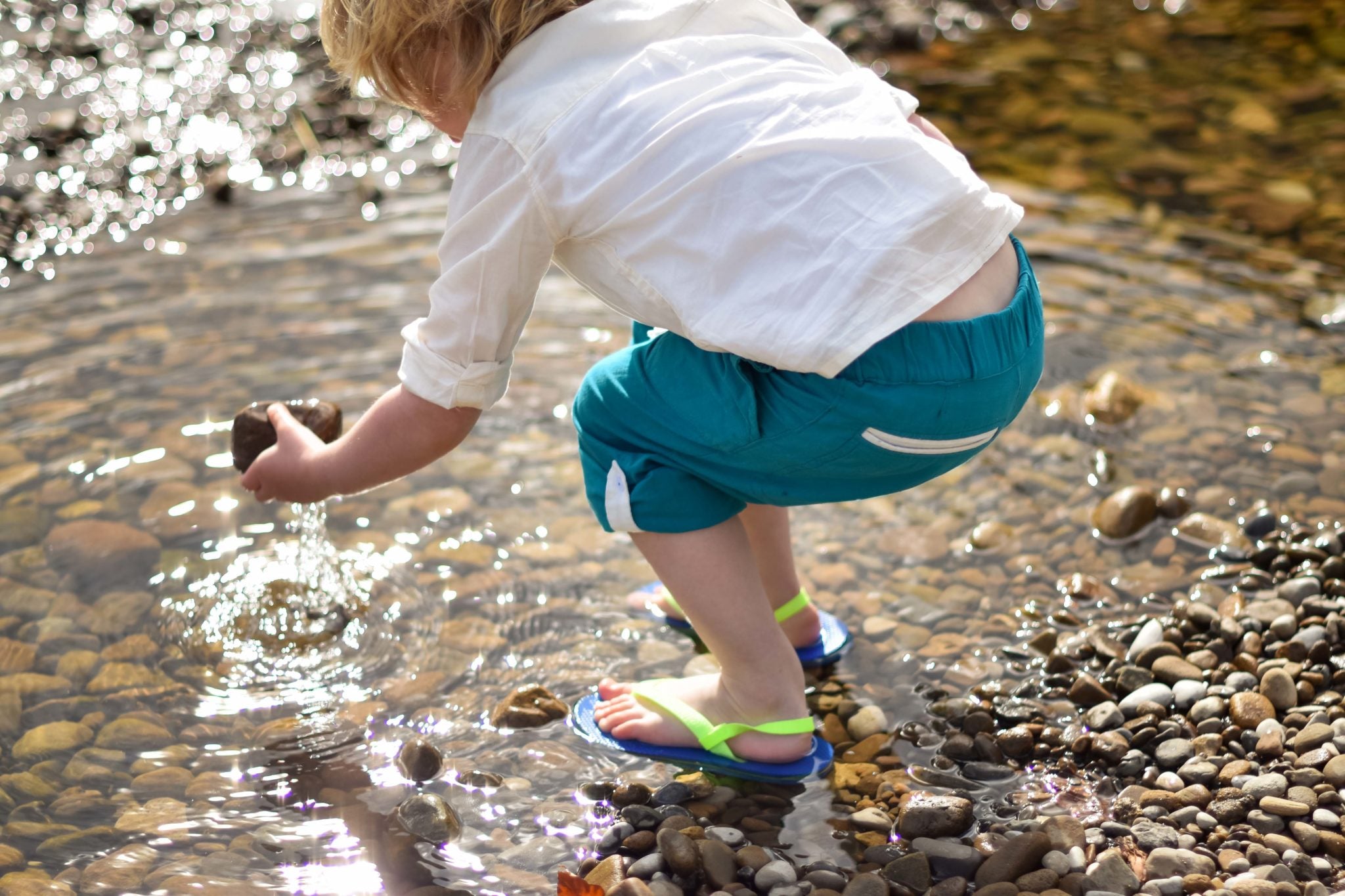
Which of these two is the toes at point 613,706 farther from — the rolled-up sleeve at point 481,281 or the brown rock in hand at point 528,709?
the rolled-up sleeve at point 481,281

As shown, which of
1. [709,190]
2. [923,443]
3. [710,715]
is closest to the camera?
[709,190]

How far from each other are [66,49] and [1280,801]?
434 centimetres

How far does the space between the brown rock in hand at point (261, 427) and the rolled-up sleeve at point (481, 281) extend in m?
0.50

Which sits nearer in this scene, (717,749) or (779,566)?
(717,749)

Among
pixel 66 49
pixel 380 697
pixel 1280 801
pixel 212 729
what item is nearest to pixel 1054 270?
pixel 1280 801

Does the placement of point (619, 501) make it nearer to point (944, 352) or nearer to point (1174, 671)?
point (944, 352)

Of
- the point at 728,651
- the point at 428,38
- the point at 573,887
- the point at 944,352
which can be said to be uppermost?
the point at 428,38

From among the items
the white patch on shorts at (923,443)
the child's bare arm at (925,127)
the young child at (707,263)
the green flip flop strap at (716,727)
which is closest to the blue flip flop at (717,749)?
the green flip flop strap at (716,727)

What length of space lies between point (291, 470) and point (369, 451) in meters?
0.17

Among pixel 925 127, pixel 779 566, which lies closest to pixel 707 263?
pixel 925 127

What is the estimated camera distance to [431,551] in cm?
254

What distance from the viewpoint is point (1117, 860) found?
1.76 meters

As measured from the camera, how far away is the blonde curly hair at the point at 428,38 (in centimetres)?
168

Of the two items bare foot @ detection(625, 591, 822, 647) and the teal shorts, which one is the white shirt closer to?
the teal shorts
